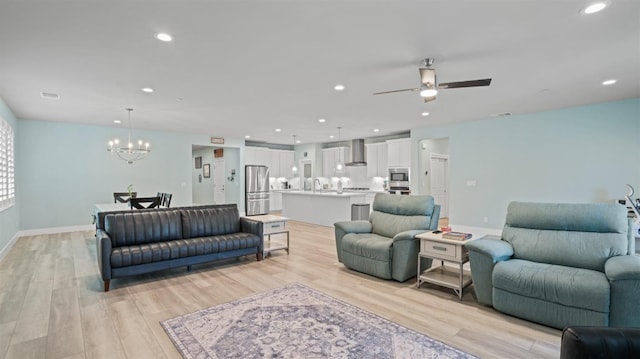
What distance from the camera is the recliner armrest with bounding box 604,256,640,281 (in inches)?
92.8

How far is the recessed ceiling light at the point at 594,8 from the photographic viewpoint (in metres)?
2.36

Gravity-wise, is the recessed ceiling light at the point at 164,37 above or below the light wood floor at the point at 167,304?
above

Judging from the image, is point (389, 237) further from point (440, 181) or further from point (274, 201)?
point (274, 201)

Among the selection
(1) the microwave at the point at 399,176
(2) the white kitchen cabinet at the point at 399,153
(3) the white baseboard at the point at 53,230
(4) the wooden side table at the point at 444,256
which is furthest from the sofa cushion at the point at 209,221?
(2) the white kitchen cabinet at the point at 399,153

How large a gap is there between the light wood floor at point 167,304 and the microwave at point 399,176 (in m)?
4.77

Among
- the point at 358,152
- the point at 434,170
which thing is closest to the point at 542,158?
the point at 434,170

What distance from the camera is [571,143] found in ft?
19.8

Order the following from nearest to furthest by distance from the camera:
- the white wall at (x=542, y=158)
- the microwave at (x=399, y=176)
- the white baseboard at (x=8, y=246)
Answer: the white baseboard at (x=8, y=246)
the white wall at (x=542, y=158)
the microwave at (x=399, y=176)

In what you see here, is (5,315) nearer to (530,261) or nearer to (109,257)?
(109,257)

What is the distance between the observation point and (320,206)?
8.29m

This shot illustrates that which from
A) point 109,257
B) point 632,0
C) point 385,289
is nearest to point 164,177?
point 109,257

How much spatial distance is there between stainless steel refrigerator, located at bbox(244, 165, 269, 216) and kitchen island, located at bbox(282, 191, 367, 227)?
1677mm

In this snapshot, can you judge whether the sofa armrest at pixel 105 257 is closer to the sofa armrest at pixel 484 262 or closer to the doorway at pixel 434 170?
the sofa armrest at pixel 484 262

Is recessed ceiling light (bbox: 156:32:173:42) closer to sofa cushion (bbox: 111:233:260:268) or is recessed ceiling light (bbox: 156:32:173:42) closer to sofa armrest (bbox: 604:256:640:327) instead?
sofa cushion (bbox: 111:233:260:268)
